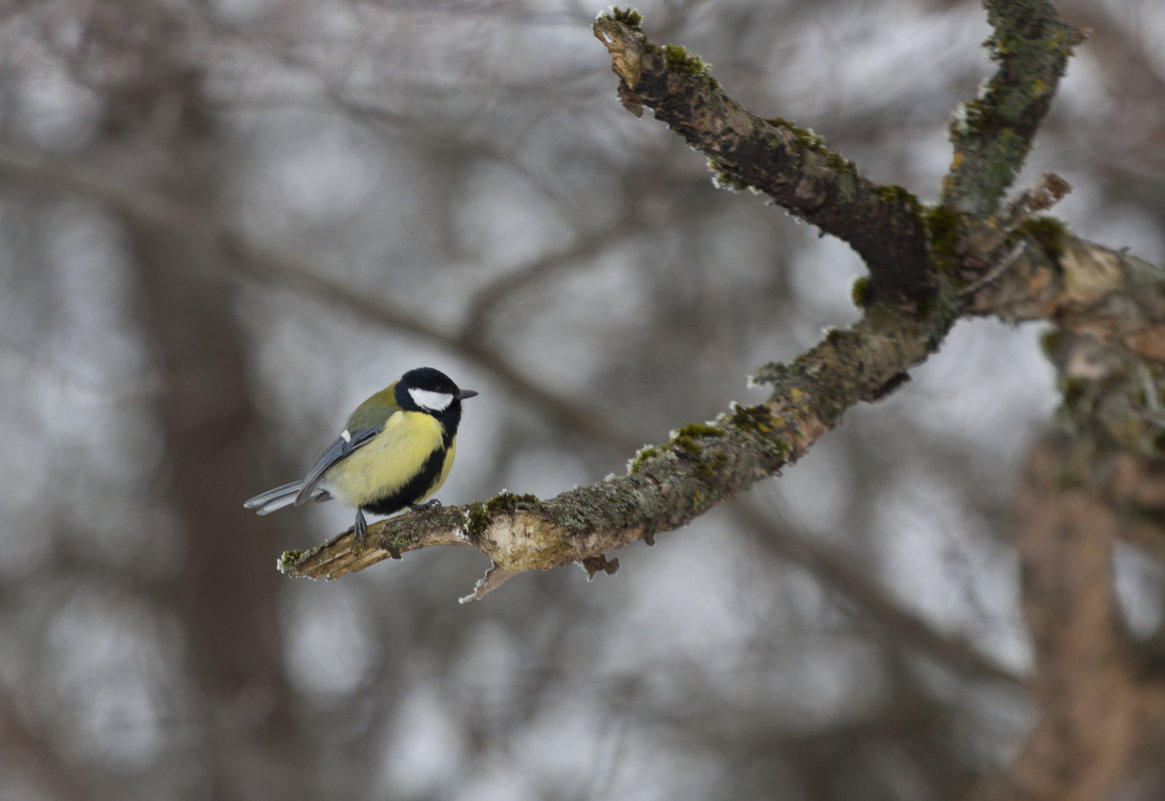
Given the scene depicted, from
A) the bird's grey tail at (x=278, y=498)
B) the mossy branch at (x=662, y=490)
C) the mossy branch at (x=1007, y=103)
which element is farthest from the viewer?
the mossy branch at (x=1007, y=103)

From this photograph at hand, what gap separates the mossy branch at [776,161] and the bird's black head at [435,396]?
86cm

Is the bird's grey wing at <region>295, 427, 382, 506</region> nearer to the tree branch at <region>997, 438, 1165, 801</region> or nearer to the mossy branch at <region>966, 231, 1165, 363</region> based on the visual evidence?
the mossy branch at <region>966, 231, 1165, 363</region>

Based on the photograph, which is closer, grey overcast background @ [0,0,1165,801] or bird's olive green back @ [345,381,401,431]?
bird's olive green back @ [345,381,401,431]

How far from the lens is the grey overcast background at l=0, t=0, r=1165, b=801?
5.26 meters

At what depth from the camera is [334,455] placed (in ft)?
7.70

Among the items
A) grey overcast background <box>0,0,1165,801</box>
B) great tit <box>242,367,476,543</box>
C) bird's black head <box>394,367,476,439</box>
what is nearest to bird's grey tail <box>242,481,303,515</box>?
great tit <box>242,367,476,543</box>

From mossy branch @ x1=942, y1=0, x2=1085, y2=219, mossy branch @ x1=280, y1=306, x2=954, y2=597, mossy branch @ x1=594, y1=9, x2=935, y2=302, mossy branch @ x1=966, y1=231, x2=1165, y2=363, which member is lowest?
mossy branch @ x1=280, y1=306, x2=954, y2=597

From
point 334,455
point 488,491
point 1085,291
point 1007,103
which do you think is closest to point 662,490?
point 334,455

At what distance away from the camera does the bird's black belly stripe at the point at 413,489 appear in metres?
2.27

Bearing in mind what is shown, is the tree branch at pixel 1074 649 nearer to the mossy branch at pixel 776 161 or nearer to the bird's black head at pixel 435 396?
the mossy branch at pixel 776 161

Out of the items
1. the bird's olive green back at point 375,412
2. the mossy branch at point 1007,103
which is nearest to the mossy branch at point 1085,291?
the mossy branch at point 1007,103

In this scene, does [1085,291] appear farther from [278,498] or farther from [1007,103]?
[278,498]

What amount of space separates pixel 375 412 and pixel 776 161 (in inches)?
47.4

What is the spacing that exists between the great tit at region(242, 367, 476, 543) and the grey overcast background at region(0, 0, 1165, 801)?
2.26m
